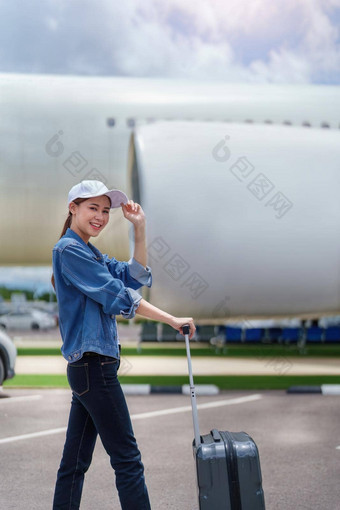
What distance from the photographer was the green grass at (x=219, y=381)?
29.0 ft

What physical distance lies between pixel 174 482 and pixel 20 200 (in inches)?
288

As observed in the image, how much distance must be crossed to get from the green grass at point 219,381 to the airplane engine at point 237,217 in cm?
104

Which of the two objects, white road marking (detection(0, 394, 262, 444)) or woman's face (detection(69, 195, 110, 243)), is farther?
white road marking (detection(0, 394, 262, 444))

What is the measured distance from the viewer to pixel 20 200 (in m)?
10.6

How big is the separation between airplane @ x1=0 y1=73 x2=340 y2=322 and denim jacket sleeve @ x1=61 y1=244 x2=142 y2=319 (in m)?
5.53

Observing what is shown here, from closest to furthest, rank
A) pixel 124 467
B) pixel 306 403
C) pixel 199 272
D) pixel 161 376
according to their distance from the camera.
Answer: pixel 124 467, pixel 306 403, pixel 199 272, pixel 161 376

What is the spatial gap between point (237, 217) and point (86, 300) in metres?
6.03

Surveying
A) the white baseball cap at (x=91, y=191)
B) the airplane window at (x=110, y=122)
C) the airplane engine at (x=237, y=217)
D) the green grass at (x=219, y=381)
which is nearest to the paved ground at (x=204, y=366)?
the green grass at (x=219, y=381)

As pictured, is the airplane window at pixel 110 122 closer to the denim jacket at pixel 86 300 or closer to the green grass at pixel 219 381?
the green grass at pixel 219 381

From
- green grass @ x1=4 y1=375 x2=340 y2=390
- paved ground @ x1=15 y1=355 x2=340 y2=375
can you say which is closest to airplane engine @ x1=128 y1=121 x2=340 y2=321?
green grass @ x1=4 y1=375 x2=340 y2=390

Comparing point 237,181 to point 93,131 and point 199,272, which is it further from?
point 93,131

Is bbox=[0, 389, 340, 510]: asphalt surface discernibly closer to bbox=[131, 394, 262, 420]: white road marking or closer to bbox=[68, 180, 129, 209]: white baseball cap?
bbox=[131, 394, 262, 420]: white road marking

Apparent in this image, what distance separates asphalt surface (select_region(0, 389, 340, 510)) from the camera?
392cm

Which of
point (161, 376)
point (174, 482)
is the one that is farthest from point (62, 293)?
point (161, 376)
